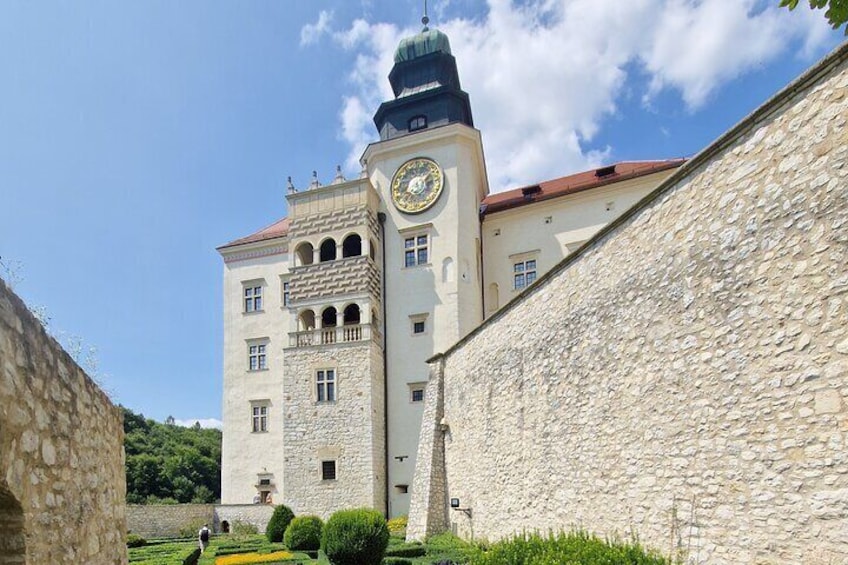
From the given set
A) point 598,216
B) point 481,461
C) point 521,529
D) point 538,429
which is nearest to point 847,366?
point 538,429

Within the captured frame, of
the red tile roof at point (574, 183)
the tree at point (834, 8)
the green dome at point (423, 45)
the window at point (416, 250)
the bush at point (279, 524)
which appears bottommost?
the bush at point (279, 524)

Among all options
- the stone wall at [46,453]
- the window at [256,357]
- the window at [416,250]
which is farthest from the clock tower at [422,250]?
the stone wall at [46,453]

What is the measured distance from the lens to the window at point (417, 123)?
27.0m

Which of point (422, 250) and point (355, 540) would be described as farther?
point (422, 250)

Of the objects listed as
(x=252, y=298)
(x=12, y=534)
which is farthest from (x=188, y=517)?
(x=12, y=534)

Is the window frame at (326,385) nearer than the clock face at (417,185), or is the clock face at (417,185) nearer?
the window frame at (326,385)

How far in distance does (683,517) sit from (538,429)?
433 cm

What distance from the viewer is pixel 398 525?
21.3 m

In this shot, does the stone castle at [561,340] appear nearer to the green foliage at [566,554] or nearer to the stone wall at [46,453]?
the green foliage at [566,554]

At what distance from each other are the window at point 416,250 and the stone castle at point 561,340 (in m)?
0.09

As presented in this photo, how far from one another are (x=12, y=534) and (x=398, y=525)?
1935cm

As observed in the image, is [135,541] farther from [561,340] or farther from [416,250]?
[561,340]

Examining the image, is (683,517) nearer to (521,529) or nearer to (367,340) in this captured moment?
(521,529)

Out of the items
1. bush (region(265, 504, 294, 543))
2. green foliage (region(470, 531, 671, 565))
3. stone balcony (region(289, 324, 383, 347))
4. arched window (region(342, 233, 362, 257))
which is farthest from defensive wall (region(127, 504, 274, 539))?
green foliage (region(470, 531, 671, 565))
